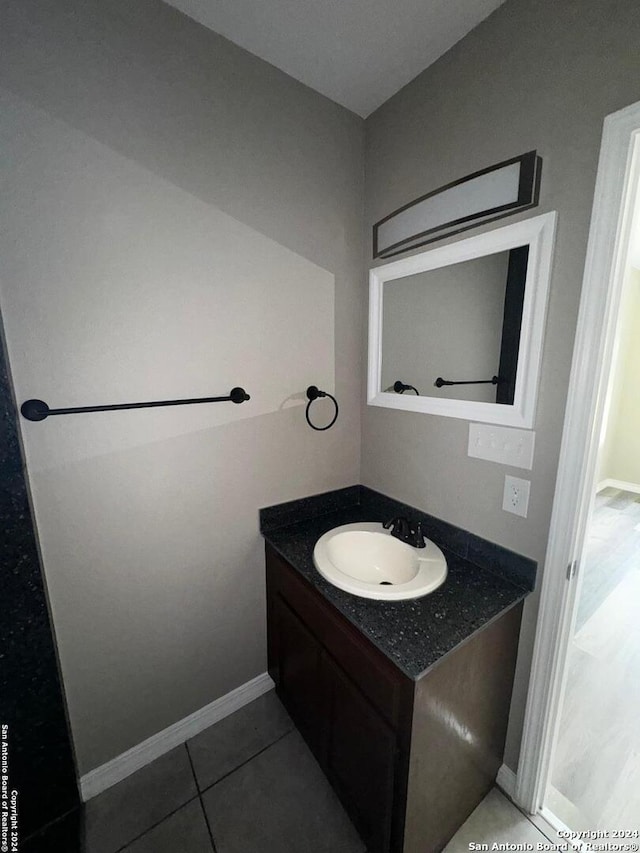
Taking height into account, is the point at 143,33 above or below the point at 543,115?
above

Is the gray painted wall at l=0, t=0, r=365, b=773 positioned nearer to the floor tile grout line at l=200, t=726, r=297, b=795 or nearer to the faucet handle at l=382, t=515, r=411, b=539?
the floor tile grout line at l=200, t=726, r=297, b=795

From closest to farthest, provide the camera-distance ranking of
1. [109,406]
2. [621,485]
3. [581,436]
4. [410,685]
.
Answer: [410,685]
[581,436]
[109,406]
[621,485]

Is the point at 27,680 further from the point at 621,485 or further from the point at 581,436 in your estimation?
the point at 621,485

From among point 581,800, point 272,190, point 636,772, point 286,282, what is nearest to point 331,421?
point 286,282

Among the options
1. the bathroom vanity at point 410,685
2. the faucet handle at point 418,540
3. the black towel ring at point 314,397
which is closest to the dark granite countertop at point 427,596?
the bathroom vanity at point 410,685

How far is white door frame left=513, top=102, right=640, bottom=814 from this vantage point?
0.81 meters

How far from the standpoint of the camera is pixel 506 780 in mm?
1210

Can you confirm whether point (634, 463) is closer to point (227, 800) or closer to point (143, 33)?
point (227, 800)

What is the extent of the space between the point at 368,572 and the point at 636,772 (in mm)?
1295

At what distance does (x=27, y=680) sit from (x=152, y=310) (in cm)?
121

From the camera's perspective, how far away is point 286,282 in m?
1.33

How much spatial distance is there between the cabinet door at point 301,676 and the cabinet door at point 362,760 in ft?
0.22

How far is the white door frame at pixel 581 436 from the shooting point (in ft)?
2.64

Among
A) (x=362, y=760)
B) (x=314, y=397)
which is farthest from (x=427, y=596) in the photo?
(x=314, y=397)
